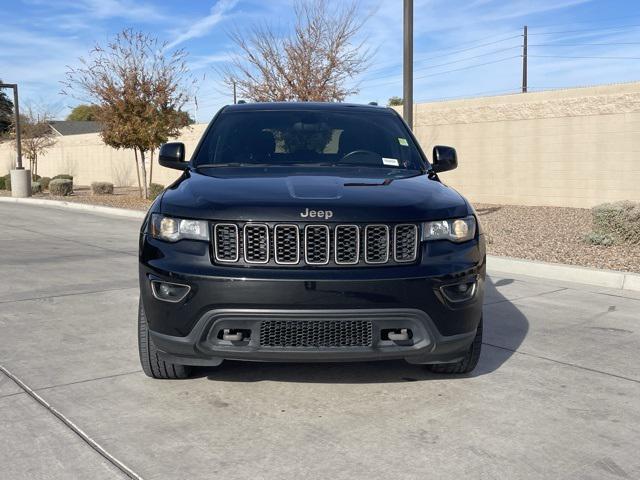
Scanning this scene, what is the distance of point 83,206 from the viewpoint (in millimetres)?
21422

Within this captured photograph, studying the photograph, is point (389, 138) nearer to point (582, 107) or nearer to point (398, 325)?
point (398, 325)

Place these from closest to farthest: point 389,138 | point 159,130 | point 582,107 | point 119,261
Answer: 1. point 389,138
2. point 119,261
3. point 582,107
4. point 159,130

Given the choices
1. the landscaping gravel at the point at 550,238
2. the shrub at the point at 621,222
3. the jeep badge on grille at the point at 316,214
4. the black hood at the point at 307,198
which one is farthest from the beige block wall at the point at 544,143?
the jeep badge on grille at the point at 316,214

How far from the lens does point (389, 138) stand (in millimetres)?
5504

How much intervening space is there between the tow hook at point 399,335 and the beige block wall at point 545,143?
12.9 metres

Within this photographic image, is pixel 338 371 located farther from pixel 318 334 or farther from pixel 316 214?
pixel 316 214

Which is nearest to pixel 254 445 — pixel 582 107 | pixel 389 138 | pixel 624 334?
pixel 389 138

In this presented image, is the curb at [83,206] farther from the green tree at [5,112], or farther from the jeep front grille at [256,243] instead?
the green tree at [5,112]

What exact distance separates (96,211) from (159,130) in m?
4.14

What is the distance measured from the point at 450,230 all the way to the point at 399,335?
2.23 ft

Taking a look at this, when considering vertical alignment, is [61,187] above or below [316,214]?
below

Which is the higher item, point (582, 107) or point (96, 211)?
point (582, 107)

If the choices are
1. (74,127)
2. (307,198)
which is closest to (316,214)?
(307,198)

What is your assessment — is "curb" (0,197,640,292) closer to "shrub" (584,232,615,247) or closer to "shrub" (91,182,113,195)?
"shrub" (584,232,615,247)
